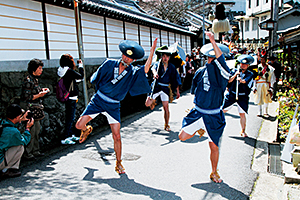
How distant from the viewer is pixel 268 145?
22.3 ft

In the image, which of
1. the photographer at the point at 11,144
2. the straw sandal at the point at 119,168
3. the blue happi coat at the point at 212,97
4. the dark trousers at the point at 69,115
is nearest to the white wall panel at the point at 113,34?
the dark trousers at the point at 69,115

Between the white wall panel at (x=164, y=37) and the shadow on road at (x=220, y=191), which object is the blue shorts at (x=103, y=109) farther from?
the white wall panel at (x=164, y=37)

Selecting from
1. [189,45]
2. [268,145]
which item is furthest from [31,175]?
[189,45]

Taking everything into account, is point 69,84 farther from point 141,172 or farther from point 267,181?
point 267,181

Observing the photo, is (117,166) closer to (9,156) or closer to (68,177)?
(68,177)

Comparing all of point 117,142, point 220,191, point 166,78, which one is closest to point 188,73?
point 166,78

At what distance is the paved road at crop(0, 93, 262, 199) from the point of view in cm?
409

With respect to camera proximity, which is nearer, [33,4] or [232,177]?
[232,177]

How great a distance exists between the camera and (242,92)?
7328mm

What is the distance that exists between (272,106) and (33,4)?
9651 mm

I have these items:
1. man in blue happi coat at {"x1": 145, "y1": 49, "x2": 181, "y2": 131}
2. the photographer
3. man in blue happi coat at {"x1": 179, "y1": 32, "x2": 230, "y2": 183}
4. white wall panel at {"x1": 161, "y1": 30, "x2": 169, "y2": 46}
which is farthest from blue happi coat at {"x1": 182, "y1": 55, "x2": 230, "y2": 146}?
white wall panel at {"x1": 161, "y1": 30, "x2": 169, "y2": 46}

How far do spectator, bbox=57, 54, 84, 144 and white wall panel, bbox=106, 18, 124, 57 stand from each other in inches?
147

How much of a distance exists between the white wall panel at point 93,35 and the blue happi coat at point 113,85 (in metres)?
4.16

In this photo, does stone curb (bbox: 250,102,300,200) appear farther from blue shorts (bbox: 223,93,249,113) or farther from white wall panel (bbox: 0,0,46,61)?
white wall panel (bbox: 0,0,46,61)
